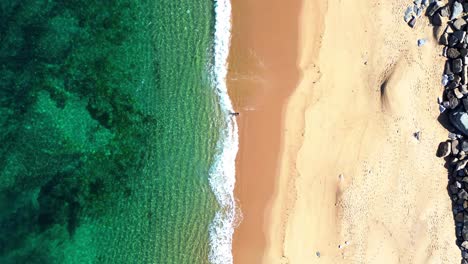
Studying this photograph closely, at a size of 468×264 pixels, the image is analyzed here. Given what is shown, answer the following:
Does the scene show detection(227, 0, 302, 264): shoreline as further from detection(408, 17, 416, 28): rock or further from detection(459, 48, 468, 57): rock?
detection(459, 48, 468, 57): rock

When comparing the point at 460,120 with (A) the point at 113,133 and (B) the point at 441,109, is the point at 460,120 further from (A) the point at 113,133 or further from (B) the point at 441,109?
(A) the point at 113,133

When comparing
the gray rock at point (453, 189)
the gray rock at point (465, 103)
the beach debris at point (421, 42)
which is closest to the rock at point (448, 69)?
the gray rock at point (465, 103)

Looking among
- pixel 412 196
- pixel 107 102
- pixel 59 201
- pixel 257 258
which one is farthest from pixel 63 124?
pixel 412 196

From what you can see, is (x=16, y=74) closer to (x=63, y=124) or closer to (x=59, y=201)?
(x=63, y=124)

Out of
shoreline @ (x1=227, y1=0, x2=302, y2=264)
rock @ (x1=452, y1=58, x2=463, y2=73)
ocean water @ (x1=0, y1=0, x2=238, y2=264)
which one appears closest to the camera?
rock @ (x1=452, y1=58, x2=463, y2=73)

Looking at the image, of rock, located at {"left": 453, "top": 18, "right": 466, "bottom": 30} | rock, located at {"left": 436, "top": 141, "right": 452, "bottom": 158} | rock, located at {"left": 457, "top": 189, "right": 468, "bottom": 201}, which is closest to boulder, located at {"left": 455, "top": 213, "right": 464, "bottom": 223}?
rock, located at {"left": 457, "top": 189, "right": 468, "bottom": 201}
